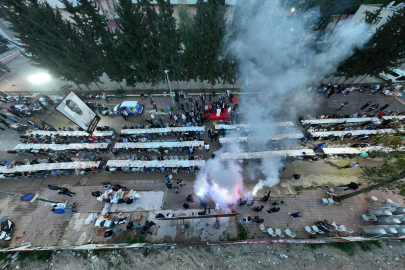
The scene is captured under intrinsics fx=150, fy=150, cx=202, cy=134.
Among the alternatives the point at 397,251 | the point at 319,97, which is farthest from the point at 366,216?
the point at 319,97

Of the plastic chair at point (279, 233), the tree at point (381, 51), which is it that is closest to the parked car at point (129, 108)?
the plastic chair at point (279, 233)

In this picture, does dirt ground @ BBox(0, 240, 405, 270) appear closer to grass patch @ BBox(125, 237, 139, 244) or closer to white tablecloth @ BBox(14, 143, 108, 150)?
grass patch @ BBox(125, 237, 139, 244)

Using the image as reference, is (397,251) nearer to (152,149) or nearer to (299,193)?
(299,193)

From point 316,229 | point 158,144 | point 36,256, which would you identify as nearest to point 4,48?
point 158,144

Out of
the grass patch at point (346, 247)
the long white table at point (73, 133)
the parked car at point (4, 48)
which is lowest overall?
the grass patch at point (346, 247)

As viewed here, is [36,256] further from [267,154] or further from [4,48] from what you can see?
[4,48]

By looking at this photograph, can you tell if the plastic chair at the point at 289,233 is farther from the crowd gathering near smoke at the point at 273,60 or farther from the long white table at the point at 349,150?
the long white table at the point at 349,150
